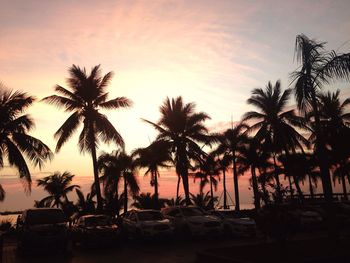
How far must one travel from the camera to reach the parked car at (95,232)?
18.3m

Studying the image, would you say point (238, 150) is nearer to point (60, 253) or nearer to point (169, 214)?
point (169, 214)

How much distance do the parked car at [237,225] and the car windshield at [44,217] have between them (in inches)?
374

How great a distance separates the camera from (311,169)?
178ft

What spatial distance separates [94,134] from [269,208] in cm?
1857

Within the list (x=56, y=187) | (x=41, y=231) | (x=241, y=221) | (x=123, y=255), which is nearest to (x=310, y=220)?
(x=241, y=221)

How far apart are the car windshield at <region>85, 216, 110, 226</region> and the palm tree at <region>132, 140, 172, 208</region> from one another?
14.8m

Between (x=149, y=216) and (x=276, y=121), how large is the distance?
68.4ft

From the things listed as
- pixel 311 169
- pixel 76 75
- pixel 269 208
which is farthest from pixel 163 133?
pixel 311 169

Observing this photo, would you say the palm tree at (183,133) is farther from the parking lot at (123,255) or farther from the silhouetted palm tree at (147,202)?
the parking lot at (123,255)

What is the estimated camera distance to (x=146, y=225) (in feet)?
64.2

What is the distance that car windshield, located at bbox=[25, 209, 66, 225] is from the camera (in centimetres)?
1752

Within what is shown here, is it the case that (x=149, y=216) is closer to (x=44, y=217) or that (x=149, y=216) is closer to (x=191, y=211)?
(x=191, y=211)

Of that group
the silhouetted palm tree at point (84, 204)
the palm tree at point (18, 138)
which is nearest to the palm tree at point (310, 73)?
the palm tree at point (18, 138)

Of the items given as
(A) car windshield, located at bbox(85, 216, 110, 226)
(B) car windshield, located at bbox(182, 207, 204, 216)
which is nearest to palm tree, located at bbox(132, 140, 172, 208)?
(B) car windshield, located at bbox(182, 207, 204, 216)
